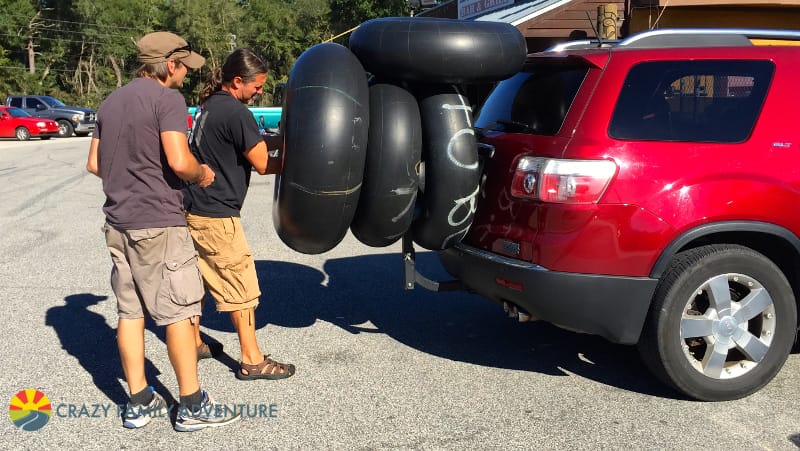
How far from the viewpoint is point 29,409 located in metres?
3.74

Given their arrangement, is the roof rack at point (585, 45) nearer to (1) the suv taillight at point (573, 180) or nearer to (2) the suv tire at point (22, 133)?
(1) the suv taillight at point (573, 180)

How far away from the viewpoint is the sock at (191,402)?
352cm

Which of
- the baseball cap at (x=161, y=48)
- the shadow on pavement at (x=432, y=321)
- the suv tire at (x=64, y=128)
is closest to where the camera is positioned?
the baseball cap at (x=161, y=48)

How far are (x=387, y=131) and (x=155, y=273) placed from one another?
1.35 m

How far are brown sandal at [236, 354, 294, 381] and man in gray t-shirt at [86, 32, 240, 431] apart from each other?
1.63 ft

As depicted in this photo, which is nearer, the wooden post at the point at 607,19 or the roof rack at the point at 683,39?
the roof rack at the point at 683,39

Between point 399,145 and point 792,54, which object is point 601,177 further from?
point 792,54

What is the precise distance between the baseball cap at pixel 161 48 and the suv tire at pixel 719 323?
8.62 feet

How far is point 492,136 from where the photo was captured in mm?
4141

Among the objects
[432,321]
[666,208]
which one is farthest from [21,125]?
[666,208]

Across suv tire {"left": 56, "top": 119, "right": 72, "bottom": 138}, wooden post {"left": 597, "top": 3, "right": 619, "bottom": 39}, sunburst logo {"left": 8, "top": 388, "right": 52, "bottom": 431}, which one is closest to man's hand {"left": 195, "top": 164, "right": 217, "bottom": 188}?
sunburst logo {"left": 8, "top": 388, "right": 52, "bottom": 431}

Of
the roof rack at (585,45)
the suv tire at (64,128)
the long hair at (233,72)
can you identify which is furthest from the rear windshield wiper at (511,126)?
the suv tire at (64,128)

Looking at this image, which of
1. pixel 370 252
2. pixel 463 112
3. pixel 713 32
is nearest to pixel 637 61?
pixel 713 32

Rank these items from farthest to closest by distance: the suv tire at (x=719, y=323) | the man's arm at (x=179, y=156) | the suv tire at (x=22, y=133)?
the suv tire at (x=22, y=133) → the suv tire at (x=719, y=323) → the man's arm at (x=179, y=156)
